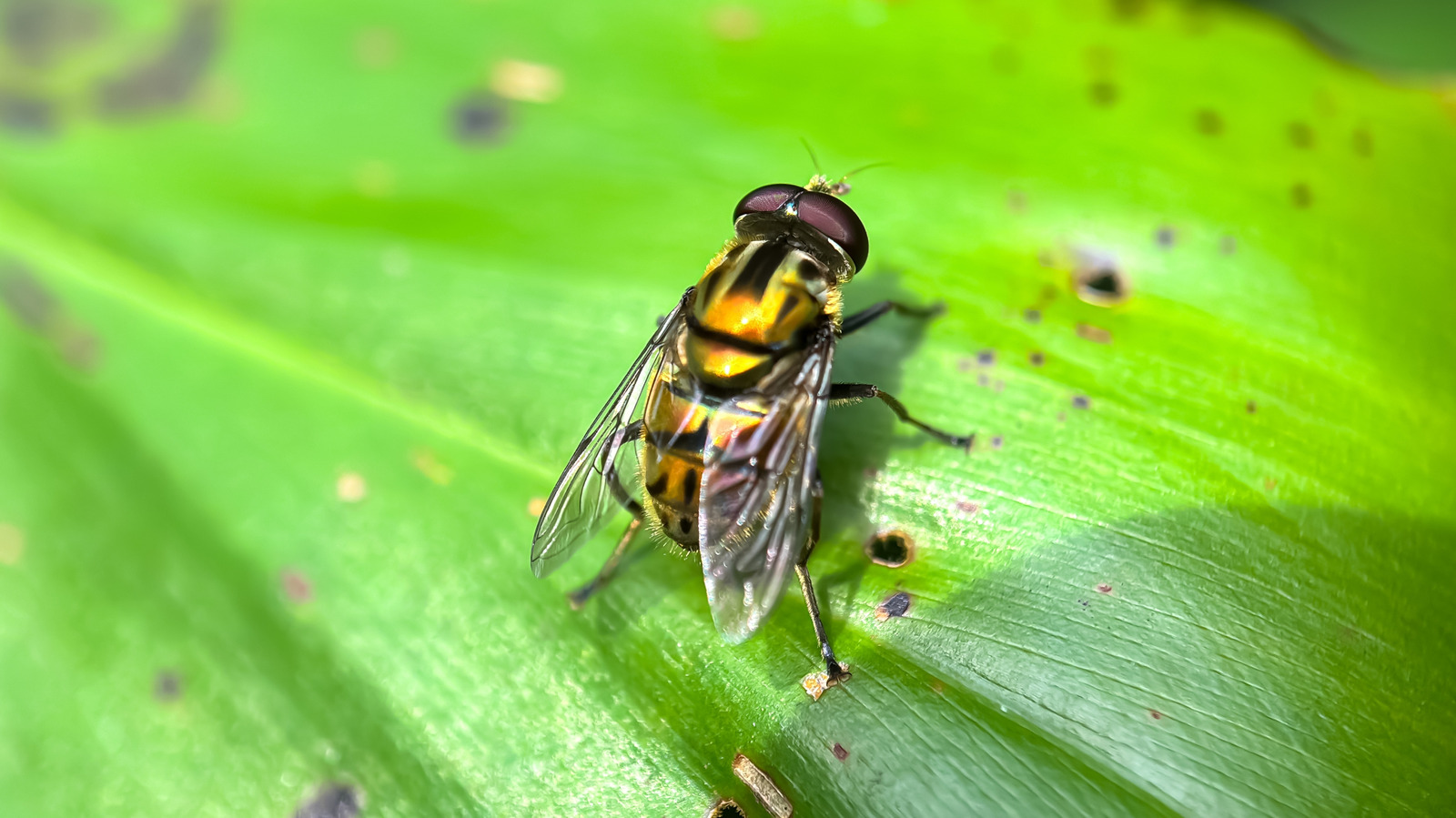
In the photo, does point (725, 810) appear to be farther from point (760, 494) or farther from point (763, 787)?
point (760, 494)

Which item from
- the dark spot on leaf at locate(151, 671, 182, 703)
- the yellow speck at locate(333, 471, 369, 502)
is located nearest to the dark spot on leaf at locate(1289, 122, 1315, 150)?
the yellow speck at locate(333, 471, 369, 502)

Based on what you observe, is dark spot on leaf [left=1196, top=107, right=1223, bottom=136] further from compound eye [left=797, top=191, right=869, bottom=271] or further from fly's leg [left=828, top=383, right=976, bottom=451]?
fly's leg [left=828, top=383, right=976, bottom=451]

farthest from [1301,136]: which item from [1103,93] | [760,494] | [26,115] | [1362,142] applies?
[26,115]

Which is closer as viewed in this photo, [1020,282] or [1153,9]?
[1020,282]

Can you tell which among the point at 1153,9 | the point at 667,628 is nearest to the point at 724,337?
the point at 667,628

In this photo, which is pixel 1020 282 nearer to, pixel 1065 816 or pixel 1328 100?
pixel 1328 100

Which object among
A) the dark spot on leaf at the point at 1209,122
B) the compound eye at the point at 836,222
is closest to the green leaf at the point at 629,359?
the dark spot on leaf at the point at 1209,122
